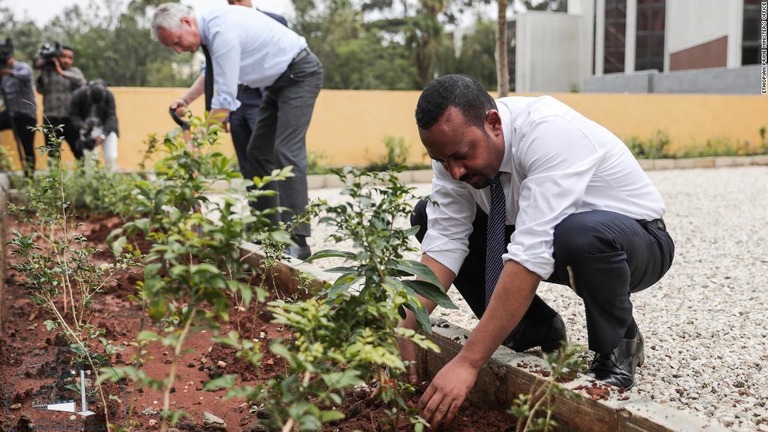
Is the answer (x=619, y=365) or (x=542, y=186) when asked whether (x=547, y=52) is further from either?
(x=542, y=186)

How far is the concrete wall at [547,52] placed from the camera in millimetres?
35156

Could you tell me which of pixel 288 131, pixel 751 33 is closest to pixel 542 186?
pixel 288 131

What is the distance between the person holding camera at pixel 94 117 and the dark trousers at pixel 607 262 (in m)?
7.29

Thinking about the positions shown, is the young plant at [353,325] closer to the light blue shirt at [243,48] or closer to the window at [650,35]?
the light blue shirt at [243,48]

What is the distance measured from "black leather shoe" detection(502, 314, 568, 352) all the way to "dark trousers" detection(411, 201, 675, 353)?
0.24 meters

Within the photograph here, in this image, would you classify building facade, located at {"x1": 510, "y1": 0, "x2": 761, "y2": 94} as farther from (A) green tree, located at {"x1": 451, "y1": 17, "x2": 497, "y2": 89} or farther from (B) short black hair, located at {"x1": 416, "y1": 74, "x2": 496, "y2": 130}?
(B) short black hair, located at {"x1": 416, "y1": 74, "x2": 496, "y2": 130}

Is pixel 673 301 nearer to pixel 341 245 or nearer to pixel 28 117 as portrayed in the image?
pixel 341 245

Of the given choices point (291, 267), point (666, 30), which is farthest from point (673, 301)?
point (666, 30)

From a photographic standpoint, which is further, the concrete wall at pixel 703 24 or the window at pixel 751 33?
the concrete wall at pixel 703 24

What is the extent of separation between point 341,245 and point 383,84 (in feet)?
100.0

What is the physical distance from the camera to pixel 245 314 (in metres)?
3.69

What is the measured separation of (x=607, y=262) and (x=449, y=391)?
0.64 m

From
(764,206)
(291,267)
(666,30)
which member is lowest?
(764,206)

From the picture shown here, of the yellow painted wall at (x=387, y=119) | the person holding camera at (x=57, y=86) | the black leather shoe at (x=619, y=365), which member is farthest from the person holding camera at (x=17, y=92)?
the black leather shoe at (x=619, y=365)
